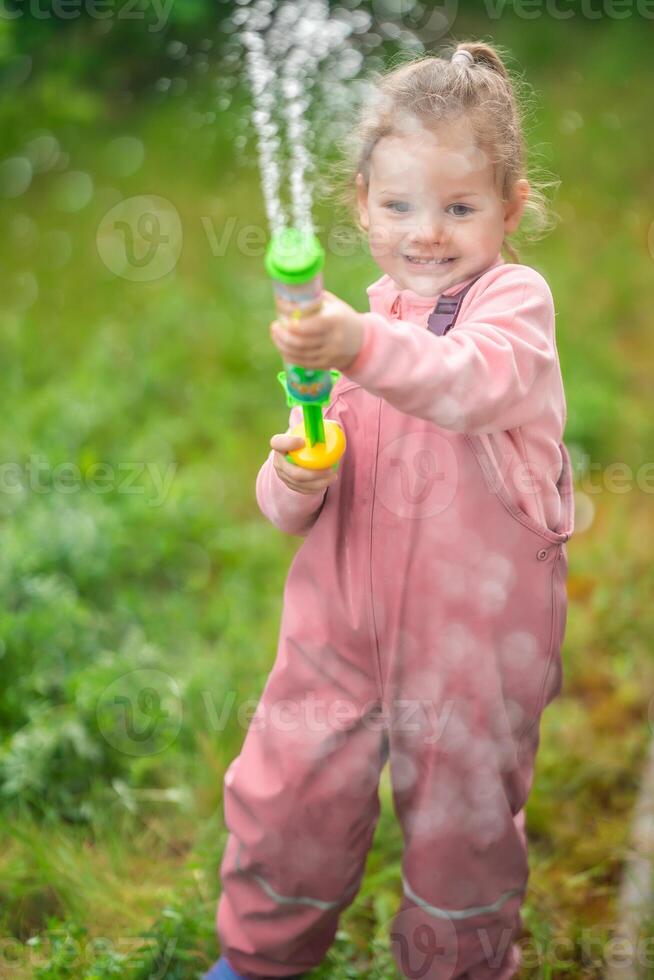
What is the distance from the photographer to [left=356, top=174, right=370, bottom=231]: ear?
1305 millimetres

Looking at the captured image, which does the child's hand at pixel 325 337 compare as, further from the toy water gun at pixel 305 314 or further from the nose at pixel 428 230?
the nose at pixel 428 230

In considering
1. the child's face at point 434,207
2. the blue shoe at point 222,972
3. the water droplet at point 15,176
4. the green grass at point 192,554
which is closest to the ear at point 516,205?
the child's face at point 434,207

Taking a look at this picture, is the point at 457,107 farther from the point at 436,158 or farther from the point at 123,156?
the point at 123,156

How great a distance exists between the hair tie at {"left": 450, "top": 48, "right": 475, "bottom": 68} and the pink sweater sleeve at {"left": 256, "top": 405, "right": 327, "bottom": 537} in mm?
446

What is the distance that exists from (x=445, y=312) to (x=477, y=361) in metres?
0.16

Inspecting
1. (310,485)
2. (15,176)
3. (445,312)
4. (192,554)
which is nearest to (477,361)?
(445,312)

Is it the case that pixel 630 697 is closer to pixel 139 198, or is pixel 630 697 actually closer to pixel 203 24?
pixel 203 24

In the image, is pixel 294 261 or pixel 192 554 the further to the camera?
pixel 192 554

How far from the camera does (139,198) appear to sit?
3963 millimetres

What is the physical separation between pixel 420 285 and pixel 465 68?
0.25 m

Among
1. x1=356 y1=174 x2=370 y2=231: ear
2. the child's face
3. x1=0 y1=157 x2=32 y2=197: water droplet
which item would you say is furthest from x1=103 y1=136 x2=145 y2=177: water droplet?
the child's face

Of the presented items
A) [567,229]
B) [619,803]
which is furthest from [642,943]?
[567,229]

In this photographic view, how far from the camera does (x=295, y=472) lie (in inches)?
48.6

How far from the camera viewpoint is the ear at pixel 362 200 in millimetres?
1305
